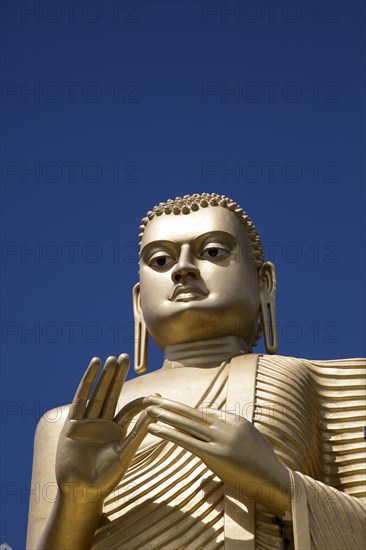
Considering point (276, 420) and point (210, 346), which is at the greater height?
point (210, 346)

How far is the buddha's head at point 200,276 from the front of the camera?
8523mm

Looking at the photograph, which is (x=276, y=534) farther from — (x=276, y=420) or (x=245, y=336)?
(x=245, y=336)

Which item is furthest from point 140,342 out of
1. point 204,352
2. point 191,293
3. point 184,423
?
point 184,423

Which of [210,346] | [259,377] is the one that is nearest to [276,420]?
[259,377]

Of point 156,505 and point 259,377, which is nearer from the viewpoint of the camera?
point 156,505

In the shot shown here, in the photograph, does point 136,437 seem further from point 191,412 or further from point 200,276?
point 200,276

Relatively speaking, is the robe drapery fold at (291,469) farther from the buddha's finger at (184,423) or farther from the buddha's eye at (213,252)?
the buddha's eye at (213,252)

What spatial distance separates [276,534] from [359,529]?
448 mm

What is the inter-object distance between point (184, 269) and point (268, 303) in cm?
75

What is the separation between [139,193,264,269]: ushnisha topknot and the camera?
886cm

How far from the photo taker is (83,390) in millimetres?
7211

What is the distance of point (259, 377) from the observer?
8078 millimetres

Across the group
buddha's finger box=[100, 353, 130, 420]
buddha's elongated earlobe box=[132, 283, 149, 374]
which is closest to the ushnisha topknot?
buddha's elongated earlobe box=[132, 283, 149, 374]

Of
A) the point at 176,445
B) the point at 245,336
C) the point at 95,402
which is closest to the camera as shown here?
the point at 95,402
